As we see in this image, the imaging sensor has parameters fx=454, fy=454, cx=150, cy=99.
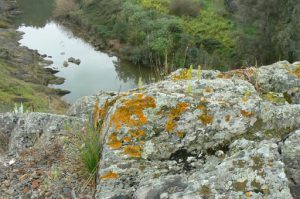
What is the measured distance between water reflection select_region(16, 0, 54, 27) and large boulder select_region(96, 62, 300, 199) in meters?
67.5

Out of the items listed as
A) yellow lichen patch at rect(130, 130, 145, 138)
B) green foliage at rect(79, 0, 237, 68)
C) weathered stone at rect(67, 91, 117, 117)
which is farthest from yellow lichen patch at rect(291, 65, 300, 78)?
green foliage at rect(79, 0, 237, 68)

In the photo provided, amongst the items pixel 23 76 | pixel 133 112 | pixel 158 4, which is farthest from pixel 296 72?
pixel 158 4

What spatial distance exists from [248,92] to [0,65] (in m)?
51.5

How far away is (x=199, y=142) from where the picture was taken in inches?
225

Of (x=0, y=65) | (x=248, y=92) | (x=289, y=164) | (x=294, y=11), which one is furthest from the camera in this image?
(x=0, y=65)

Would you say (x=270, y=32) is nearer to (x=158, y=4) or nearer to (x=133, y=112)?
(x=158, y=4)

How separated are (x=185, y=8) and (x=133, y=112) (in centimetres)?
5807

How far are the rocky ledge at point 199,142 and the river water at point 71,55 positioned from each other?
32534 millimetres

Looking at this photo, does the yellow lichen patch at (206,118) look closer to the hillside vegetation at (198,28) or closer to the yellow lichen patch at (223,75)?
the yellow lichen patch at (223,75)

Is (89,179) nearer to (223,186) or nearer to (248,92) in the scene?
(223,186)

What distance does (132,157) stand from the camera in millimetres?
5551

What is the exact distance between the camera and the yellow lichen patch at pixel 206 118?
19.4 feet

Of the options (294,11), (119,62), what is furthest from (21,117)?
(119,62)

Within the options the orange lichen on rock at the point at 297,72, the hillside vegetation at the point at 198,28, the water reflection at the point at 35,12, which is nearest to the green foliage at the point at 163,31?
Result: the hillside vegetation at the point at 198,28
